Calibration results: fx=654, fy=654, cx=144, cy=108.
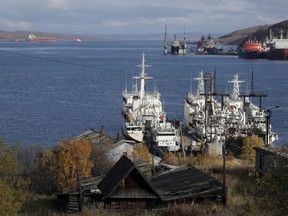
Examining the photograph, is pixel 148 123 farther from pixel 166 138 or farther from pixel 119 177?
pixel 119 177

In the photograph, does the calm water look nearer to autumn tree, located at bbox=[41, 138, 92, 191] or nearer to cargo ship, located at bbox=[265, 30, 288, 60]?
autumn tree, located at bbox=[41, 138, 92, 191]

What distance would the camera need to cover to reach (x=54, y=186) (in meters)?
18.0

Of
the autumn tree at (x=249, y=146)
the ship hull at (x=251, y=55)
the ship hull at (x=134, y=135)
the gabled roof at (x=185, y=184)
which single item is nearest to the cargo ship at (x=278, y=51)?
Result: the ship hull at (x=251, y=55)

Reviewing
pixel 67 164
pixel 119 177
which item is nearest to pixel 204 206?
pixel 119 177

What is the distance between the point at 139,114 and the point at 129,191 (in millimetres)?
19543

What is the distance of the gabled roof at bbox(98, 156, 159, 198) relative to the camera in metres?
13.3

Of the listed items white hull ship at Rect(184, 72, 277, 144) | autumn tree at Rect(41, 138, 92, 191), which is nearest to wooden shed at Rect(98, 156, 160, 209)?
autumn tree at Rect(41, 138, 92, 191)

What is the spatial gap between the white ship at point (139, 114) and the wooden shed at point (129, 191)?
16.2m

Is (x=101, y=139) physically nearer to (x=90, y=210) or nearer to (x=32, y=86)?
(x=90, y=210)

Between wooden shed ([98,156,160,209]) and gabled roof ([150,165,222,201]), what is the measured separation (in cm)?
32

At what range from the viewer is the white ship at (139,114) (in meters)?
30.6

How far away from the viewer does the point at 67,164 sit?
61.2 ft

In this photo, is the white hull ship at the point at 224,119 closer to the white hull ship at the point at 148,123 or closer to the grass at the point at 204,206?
the white hull ship at the point at 148,123

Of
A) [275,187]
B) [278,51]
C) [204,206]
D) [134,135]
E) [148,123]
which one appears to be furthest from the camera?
[278,51]
